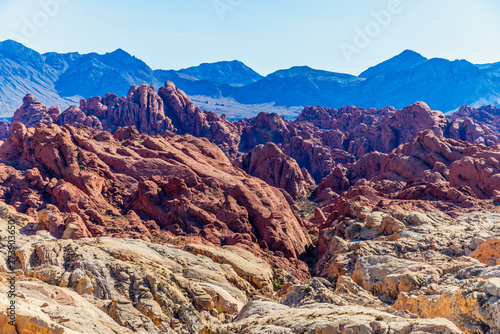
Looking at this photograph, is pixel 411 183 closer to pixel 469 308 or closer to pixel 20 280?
pixel 469 308

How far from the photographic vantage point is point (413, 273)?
1341 inches

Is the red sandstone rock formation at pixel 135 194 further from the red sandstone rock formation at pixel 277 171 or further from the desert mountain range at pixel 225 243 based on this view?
the red sandstone rock formation at pixel 277 171

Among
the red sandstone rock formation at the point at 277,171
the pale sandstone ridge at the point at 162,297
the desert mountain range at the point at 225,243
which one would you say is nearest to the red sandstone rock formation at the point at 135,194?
the desert mountain range at the point at 225,243

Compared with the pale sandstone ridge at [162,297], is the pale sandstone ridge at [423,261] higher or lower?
higher

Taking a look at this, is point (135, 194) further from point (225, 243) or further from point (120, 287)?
point (120, 287)

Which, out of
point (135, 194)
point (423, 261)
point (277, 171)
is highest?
point (277, 171)

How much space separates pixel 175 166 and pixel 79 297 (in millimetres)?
36756

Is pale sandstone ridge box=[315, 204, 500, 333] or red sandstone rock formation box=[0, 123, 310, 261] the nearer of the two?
pale sandstone ridge box=[315, 204, 500, 333]

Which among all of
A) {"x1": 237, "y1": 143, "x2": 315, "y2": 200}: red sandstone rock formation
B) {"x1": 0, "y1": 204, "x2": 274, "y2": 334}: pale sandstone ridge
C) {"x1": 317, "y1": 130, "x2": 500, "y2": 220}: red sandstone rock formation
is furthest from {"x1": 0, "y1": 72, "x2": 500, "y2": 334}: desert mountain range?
{"x1": 237, "y1": 143, "x2": 315, "y2": 200}: red sandstone rock formation

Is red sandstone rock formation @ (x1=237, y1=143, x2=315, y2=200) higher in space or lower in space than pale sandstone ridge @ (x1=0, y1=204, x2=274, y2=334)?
higher

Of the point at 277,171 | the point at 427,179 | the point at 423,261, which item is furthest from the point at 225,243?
the point at 277,171

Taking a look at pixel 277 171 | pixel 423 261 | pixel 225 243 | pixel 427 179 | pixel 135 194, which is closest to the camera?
pixel 423 261

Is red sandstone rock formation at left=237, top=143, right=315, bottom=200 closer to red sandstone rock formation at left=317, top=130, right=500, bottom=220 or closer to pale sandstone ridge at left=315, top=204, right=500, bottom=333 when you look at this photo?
red sandstone rock formation at left=317, top=130, right=500, bottom=220

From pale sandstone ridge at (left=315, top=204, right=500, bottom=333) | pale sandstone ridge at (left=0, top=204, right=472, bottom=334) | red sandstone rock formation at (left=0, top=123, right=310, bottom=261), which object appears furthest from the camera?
red sandstone rock formation at (left=0, top=123, right=310, bottom=261)
